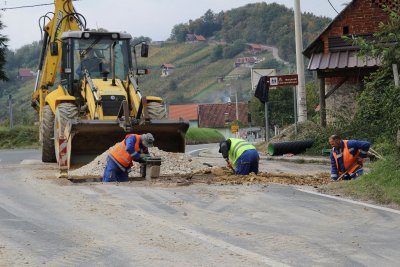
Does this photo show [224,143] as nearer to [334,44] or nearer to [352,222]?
[352,222]

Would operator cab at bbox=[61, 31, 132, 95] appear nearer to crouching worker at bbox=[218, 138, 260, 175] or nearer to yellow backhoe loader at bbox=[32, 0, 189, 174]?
yellow backhoe loader at bbox=[32, 0, 189, 174]

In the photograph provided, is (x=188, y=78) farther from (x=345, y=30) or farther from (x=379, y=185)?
(x=379, y=185)

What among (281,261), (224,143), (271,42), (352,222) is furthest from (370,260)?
(271,42)

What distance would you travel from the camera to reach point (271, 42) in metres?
186

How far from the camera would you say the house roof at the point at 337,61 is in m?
27.7

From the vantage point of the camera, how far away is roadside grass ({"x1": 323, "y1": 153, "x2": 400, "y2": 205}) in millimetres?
12680

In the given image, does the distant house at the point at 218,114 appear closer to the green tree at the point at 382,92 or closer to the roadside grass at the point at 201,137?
the roadside grass at the point at 201,137

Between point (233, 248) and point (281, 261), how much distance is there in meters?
0.74

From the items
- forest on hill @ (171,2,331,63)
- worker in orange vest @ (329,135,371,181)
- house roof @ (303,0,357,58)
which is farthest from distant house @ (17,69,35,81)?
worker in orange vest @ (329,135,371,181)

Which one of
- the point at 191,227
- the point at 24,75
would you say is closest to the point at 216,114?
the point at 24,75

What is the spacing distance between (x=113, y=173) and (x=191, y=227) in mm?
6388

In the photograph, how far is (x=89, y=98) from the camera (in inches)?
798

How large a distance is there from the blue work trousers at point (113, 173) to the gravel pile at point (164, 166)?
102 centimetres

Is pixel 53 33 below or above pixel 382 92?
above
